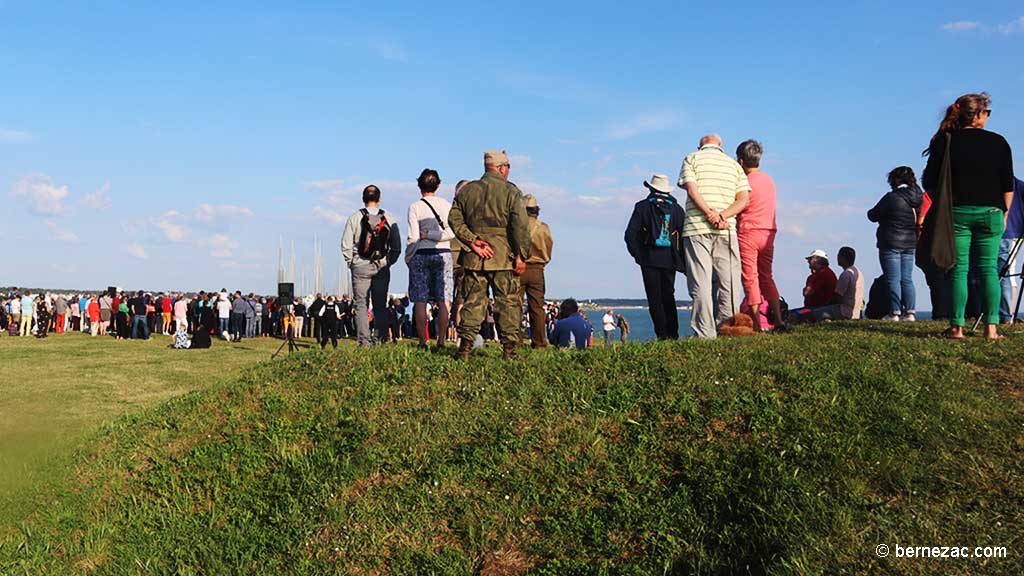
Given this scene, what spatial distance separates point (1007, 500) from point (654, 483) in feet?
7.58

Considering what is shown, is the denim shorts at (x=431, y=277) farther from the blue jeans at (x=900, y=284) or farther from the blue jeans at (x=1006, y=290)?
the blue jeans at (x=1006, y=290)

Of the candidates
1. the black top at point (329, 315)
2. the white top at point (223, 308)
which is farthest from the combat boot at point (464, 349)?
the white top at point (223, 308)

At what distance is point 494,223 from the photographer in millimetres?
8359

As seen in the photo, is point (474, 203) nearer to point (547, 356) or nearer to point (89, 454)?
point (547, 356)

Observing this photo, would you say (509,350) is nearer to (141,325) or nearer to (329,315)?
(329,315)

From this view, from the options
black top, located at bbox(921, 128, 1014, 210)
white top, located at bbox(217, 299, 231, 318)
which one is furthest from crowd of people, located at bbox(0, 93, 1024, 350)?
white top, located at bbox(217, 299, 231, 318)

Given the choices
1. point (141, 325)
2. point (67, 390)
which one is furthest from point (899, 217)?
point (141, 325)

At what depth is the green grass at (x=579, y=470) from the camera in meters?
5.17

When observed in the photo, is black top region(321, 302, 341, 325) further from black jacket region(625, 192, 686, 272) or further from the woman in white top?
the woman in white top

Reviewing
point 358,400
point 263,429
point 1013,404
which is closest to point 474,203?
point 358,400

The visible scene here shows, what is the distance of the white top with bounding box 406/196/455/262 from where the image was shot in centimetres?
1024

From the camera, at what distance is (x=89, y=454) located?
8.27m

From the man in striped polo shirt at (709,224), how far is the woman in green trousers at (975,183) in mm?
2149

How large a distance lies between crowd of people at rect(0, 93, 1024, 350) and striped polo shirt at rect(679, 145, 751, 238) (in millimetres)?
16
